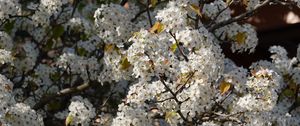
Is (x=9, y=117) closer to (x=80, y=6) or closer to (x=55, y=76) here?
(x=55, y=76)

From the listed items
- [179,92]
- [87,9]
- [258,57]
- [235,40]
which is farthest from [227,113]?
[258,57]

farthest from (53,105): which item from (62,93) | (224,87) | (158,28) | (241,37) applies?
(224,87)

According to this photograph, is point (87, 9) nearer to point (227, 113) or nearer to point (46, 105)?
point (46, 105)

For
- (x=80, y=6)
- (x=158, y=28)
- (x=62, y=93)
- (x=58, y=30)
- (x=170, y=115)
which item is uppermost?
(x=80, y=6)

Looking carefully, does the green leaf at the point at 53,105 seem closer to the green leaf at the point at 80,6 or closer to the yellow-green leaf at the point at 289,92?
the green leaf at the point at 80,6

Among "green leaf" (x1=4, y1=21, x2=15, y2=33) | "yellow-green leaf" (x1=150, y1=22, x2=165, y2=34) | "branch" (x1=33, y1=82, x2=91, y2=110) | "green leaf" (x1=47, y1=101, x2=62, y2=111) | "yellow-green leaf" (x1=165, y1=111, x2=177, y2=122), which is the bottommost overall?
"yellow-green leaf" (x1=165, y1=111, x2=177, y2=122)

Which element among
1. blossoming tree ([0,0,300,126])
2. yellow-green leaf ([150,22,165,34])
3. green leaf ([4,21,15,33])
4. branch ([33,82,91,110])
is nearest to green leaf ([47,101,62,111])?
blossoming tree ([0,0,300,126])

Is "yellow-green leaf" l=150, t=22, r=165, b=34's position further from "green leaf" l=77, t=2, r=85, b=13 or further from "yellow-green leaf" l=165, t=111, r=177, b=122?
"green leaf" l=77, t=2, r=85, b=13

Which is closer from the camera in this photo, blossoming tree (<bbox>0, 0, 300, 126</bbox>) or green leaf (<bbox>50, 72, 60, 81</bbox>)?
blossoming tree (<bbox>0, 0, 300, 126</bbox>)
